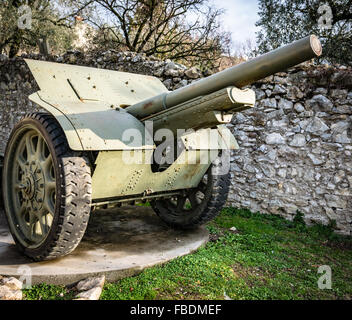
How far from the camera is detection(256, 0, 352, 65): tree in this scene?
8.27m

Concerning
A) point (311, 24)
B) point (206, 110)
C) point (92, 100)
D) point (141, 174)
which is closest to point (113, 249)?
point (141, 174)

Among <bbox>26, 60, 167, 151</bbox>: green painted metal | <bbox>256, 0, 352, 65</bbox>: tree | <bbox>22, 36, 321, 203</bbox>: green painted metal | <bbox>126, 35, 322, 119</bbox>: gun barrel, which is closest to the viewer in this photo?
<bbox>126, 35, 322, 119</bbox>: gun barrel

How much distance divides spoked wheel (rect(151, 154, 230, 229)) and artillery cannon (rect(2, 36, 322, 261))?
0.02 metres

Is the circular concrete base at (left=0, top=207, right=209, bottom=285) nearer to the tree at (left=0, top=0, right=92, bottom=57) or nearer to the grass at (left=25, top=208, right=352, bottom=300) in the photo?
the grass at (left=25, top=208, right=352, bottom=300)

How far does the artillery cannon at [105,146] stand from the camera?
9.77ft

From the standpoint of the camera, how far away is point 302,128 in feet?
17.5

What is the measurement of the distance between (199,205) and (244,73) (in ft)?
6.54

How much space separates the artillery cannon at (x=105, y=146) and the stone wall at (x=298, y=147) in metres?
1.59

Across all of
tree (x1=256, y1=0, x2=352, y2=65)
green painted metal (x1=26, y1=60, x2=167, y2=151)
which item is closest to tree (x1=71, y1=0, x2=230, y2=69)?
tree (x1=256, y1=0, x2=352, y2=65)

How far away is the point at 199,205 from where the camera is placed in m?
4.38

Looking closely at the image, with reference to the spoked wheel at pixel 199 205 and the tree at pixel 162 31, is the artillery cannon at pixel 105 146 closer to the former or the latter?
the spoked wheel at pixel 199 205

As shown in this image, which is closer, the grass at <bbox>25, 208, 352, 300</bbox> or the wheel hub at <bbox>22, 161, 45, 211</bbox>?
the grass at <bbox>25, 208, 352, 300</bbox>
